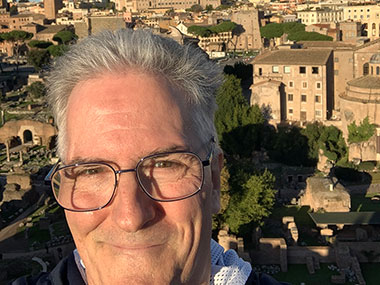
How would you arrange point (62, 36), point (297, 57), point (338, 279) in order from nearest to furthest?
point (338, 279), point (297, 57), point (62, 36)

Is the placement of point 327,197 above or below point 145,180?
below

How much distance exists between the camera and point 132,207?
60.7 inches

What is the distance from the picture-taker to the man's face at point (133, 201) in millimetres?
1565

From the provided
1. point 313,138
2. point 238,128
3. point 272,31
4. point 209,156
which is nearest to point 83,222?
point 209,156

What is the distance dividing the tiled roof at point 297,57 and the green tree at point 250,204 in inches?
352

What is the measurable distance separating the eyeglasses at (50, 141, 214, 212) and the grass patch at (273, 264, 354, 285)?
8.93 metres

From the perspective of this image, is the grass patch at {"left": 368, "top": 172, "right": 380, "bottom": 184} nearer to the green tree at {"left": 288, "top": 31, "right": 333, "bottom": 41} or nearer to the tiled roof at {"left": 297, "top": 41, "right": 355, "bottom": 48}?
the tiled roof at {"left": 297, "top": 41, "right": 355, "bottom": 48}

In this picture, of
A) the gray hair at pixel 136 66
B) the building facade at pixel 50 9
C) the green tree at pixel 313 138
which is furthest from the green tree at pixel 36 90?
the building facade at pixel 50 9

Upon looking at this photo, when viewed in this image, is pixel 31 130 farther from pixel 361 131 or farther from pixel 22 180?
pixel 361 131

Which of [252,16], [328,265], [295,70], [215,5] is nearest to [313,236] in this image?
[328,265]

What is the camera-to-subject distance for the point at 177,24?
47.5m

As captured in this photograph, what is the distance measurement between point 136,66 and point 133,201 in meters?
0.39

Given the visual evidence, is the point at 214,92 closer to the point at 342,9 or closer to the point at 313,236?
the point at 313,236

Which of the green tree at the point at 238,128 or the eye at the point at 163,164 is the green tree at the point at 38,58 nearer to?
the green tree at the point at 238,128
